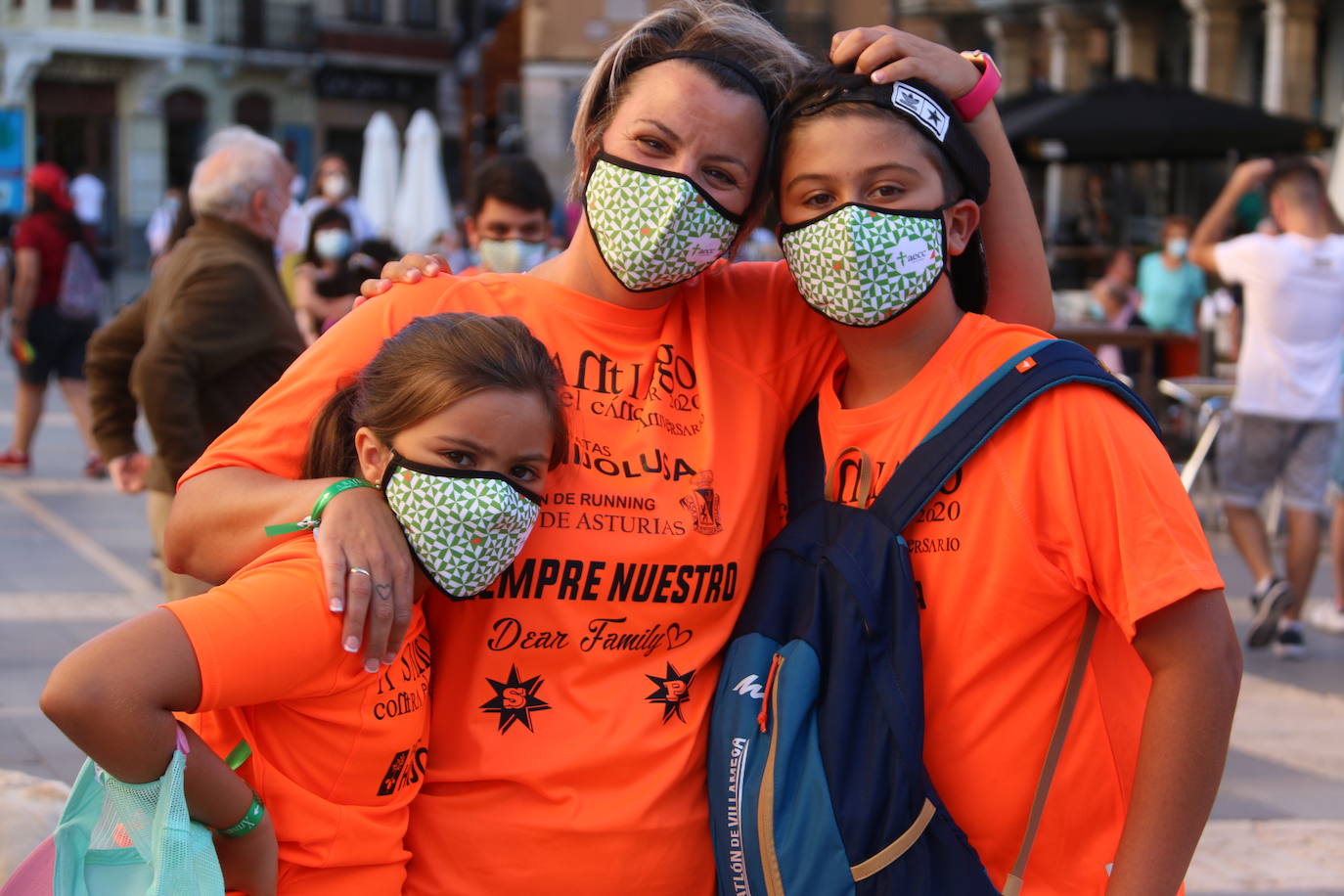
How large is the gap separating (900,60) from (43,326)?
10089mm

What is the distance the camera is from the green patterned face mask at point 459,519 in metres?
2.00

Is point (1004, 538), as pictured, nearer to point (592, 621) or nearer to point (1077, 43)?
point (592, 621)

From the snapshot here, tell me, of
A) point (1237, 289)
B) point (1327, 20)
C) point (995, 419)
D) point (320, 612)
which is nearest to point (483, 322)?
point (320, 612)

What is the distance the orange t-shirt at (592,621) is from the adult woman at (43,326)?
9.36 m

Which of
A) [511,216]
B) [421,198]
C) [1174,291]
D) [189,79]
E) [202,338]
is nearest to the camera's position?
[202,338]

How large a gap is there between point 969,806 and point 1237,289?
935cm

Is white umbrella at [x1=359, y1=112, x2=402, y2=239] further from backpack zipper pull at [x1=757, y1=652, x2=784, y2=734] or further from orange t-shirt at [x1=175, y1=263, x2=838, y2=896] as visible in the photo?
backpack zipper pull at [x1=757, y1=652, x2=784, y2=734]

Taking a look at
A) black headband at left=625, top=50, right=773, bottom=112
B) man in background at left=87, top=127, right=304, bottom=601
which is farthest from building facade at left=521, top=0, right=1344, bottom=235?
black headband at left=625, top=50, right=773, bottom=112

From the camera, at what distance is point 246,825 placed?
1.87 metres

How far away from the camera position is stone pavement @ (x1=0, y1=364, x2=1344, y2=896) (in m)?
4.48

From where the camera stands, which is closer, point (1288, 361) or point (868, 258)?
point (868, 258)

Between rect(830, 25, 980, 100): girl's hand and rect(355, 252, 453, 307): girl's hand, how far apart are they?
0.68m

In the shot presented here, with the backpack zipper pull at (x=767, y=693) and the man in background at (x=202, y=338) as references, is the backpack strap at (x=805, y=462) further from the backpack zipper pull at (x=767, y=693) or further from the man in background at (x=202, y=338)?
the man in background at (x=202, y=338)

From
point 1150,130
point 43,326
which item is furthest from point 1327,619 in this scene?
point 43,326
